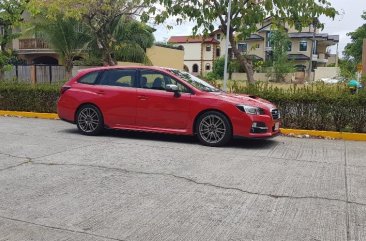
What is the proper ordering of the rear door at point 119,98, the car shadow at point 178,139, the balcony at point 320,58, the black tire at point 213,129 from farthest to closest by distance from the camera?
the balcony at point 320,58
the rear door at point 119,98
the car shadow at point 178,139
the black tire at point 213,129

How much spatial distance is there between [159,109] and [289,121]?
3607 mm

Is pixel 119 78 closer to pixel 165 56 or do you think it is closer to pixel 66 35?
pixel 66 35

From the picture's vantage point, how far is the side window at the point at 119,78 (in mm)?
9562

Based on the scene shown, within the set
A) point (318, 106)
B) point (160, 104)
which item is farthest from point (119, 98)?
point (318, 106)

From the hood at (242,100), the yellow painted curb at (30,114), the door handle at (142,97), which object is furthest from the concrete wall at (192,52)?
the hood at (242,100)

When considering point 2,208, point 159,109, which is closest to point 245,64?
point 159,109

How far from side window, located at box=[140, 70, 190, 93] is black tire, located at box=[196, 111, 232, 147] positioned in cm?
73

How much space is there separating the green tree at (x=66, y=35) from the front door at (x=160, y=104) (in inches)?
548

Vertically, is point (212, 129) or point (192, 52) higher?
point (192, 52)

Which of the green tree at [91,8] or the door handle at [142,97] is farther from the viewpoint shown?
the green tree at [91,8]

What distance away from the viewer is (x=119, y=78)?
973 centimetres

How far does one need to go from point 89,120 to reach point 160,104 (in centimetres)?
184

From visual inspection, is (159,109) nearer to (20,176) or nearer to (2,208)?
(20,176)

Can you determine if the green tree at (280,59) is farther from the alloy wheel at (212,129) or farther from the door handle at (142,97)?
the alloy wheel at (212,129)
